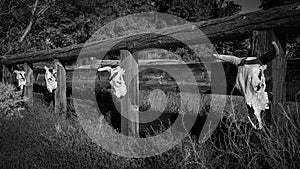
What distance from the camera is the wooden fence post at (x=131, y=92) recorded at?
3.62 metres

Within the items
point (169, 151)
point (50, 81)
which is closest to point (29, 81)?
point (50, 81)

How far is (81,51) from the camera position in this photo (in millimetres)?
4691

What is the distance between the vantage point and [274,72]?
220 centimetres

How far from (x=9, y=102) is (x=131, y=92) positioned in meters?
3.87

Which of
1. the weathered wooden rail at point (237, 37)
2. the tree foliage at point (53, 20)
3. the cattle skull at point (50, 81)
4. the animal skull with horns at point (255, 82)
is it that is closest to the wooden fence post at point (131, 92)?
the weathered wooden rail at point (237, 37)

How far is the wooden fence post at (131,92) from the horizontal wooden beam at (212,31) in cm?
13

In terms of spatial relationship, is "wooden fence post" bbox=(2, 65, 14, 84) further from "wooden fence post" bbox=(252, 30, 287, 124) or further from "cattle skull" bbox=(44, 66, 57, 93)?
"wooden fence post" bbox=(252, 30, 287, 124)

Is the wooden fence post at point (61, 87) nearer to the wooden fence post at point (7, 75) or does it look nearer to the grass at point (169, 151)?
the grass at point (169, 151)

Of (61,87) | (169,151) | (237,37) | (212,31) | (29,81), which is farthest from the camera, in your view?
(29,81)

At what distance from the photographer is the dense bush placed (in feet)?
20.1

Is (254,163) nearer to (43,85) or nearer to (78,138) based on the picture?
(78,138)

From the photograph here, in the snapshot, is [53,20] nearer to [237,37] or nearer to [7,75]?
[7,75]

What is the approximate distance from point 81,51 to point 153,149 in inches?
90.3

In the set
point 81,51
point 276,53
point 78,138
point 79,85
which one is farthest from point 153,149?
point 79,85
